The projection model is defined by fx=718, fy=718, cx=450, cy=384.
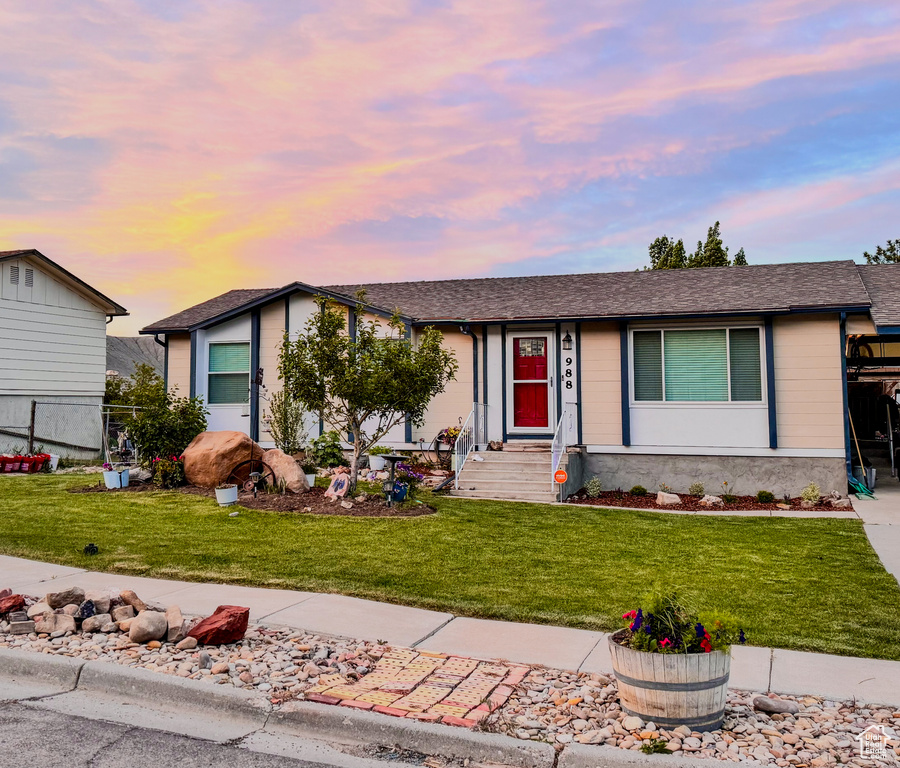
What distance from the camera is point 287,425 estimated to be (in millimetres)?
15375

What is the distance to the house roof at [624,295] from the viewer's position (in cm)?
1379

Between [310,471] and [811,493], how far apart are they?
915 cm

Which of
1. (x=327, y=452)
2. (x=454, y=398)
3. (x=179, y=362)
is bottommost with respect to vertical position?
(x=327, y=452)

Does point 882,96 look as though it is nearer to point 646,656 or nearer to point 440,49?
point 440,49

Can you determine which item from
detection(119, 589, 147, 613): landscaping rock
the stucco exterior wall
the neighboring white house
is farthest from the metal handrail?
the neighboring white house

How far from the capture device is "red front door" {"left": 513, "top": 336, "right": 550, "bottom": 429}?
15.2 m

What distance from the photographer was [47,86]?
1246cm

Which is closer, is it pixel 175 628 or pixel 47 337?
pixel 175 628

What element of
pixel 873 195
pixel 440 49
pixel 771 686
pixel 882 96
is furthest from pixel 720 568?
pixel 873 195

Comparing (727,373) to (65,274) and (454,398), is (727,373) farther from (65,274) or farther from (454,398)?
(65,274)

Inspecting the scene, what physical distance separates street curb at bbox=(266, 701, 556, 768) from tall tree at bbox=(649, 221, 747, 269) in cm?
2381

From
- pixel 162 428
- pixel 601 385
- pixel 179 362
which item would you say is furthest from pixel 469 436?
pixel 179 362

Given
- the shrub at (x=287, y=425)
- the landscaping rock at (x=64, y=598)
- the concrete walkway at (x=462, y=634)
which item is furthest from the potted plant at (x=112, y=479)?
the landscaping rock at (x=64, y=598)

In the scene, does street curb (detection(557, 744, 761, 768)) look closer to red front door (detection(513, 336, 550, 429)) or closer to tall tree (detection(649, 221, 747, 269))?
red front door (detection(513, 336, 550, 429))
